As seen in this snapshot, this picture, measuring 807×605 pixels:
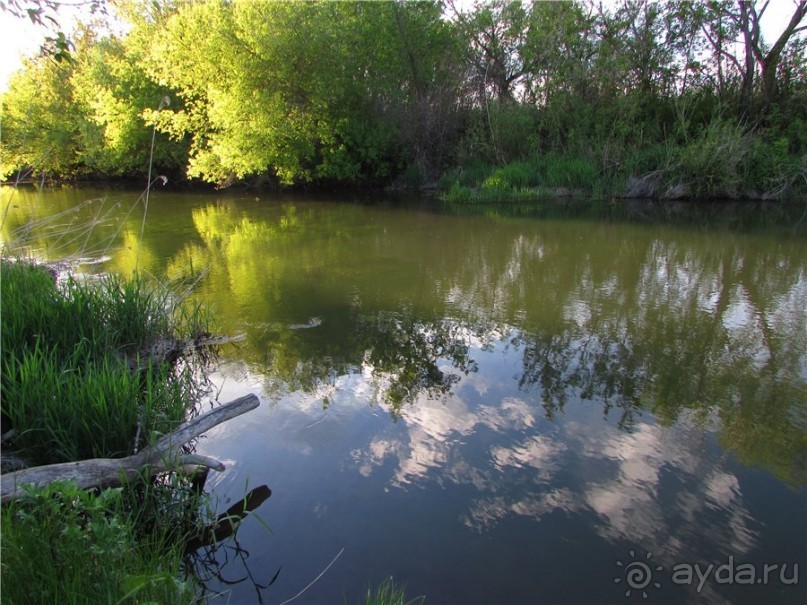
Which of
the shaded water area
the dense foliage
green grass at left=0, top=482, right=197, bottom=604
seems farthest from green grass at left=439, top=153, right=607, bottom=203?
green grass at left=0, top=482, right=197, bottom=604

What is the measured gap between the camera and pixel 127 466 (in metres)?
3.16

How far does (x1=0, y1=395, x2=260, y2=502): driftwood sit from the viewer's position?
276 cm

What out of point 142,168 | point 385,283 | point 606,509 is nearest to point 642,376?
point 606,509

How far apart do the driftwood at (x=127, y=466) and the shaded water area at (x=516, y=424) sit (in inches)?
18.3

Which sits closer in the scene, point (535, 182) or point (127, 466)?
point (127, 466)

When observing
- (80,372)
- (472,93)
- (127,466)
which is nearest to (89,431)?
(127,466)

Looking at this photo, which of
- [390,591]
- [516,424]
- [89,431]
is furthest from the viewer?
[516,424]

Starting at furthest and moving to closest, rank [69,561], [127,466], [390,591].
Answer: [127,466] < [390,591] < [69,561]

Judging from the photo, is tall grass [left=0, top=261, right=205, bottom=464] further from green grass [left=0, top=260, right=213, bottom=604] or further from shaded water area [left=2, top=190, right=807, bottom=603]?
shaded water area [left=2, top=190, right=807, bottom=603]

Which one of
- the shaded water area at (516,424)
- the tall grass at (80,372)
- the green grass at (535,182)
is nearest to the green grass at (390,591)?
the shaded water area at (516,424)

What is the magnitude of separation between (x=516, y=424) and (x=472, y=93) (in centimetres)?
1699

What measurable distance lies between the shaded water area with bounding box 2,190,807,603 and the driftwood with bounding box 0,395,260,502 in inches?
18.3

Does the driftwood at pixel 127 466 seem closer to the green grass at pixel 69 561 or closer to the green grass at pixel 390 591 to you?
the green grass at pixel 69 561

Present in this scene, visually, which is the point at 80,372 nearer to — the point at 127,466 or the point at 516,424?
the point at 127,466
